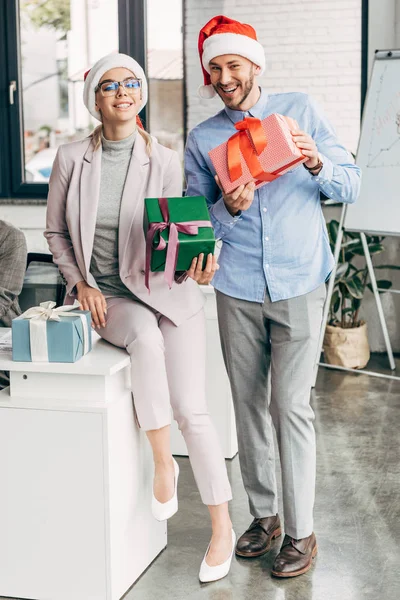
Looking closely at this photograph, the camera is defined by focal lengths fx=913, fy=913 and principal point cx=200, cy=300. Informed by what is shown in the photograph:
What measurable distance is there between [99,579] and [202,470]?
0.44 m

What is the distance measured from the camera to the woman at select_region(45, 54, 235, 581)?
2.69 meters

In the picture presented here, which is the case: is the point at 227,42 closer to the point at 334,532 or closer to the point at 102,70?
the point at 102,70

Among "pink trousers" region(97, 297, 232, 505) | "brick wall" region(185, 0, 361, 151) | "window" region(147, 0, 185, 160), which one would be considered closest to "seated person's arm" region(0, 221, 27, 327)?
"pink trousers" region(97, 297, 232, 505)

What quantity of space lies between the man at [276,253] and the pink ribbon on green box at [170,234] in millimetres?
138

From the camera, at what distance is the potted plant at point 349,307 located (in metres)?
5.30

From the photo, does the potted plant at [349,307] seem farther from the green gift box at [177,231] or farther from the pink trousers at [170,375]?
the green gift box at [177,231]

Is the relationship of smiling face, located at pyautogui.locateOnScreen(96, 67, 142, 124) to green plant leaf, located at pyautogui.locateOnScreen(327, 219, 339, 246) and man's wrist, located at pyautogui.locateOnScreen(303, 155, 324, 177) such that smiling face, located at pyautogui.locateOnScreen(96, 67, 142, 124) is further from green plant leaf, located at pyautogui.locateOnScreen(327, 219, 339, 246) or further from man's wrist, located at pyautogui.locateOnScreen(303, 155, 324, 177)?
green plant leaf, located at pyautogui.locateOnScreen(327, 219, 339, 246)

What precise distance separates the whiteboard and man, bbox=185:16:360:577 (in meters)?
2.20

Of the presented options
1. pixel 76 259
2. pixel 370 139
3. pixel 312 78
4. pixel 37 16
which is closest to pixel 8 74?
pixel 37 16

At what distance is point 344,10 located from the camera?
5.71 m

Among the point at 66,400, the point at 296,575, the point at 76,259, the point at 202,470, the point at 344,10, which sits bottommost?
the point at 296,575

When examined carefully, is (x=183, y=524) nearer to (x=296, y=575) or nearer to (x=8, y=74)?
(x=296, y=575)

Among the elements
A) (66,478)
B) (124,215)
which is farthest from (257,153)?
(66,478)

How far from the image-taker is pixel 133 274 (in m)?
2.73
